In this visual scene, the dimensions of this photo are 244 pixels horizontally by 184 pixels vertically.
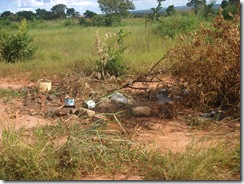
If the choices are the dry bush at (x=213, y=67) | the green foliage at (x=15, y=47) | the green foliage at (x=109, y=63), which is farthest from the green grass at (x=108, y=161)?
the green foliage at (x=15, y=47)

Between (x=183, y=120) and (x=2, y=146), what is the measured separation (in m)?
1.96

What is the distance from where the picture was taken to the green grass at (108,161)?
Result: 2590 millimetres

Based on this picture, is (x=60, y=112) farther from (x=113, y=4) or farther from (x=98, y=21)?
(x=98, y=21)

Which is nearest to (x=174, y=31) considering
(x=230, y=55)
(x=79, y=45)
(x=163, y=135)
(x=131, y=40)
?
(x=131, y=40)

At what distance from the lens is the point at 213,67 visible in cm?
394

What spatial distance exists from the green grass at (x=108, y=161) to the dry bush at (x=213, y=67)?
3.79ft

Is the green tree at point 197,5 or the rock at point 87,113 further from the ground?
the green tree at point 197,5

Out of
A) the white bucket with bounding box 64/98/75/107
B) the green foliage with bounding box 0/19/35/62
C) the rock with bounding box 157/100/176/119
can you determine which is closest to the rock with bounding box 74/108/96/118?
the white bucket with bounding box 64/98/75/107

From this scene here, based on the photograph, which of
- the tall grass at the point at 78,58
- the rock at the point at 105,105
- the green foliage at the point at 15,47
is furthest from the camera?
the green foliage at the point at 15,47

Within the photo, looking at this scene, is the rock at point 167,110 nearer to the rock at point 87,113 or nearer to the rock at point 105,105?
the rock at point 105,105

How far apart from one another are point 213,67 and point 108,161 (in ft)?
5.99

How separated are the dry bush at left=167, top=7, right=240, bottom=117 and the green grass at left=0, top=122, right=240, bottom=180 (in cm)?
116

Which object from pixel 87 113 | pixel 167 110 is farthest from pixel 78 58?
pixel 167 110

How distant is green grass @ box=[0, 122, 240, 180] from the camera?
102 inches
